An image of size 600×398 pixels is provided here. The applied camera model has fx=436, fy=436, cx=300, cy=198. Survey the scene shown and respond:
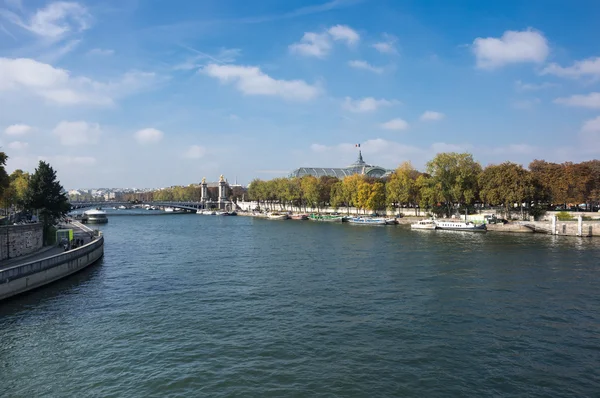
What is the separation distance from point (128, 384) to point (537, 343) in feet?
49.6

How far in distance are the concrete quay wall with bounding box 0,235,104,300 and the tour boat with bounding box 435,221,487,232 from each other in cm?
5311

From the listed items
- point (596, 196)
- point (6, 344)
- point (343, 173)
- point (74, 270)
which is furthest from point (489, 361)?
point (343, 173)

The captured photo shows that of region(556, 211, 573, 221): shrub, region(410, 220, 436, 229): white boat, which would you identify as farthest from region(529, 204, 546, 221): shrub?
region(410, 220, 436, 229): white boat

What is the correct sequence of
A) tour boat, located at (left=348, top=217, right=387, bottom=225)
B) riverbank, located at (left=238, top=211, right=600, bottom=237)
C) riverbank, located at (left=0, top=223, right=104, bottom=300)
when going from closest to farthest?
1. riverbank, located at (left=0, top=223, right=104, bottom=300)
2. riverbank, located at (left=238, top=211, right=600, bottom=237)
3. tour boat, located at (left=348, top=217, right=387, bottom=225)

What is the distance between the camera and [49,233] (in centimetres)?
4019

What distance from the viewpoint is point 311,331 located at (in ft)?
61.0

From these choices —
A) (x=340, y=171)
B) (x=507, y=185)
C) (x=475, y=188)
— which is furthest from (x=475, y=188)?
(x=340, y=171)

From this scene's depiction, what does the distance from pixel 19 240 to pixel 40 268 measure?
7.15m

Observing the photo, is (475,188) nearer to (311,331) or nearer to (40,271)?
(311,331)

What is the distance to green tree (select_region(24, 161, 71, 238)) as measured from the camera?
144ft

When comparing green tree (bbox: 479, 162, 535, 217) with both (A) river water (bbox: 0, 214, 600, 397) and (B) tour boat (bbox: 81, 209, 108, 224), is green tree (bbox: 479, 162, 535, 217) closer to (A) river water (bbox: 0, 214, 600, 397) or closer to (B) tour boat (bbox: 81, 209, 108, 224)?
(A) river water (bbox: 0, 214, 600, 397)

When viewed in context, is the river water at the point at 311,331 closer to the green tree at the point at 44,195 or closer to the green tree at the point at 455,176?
the green tree at the point at 44,195

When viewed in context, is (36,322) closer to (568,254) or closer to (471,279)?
(471,279)

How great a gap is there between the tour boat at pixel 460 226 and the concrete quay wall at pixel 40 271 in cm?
5311
